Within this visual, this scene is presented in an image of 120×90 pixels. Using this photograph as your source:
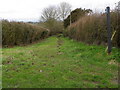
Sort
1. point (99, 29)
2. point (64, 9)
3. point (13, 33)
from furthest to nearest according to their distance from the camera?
point (64, 9)
point (13, 33)
point (99, 29)

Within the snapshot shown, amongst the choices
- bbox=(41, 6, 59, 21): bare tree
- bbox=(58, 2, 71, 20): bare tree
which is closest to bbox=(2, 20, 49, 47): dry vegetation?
bbox=(41, 6, 59, 21): bare tree

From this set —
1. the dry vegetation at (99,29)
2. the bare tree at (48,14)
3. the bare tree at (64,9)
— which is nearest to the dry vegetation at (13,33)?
the dry vegetation at (99,29)

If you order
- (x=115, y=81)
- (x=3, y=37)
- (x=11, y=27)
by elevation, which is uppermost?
(x=11, y=27)

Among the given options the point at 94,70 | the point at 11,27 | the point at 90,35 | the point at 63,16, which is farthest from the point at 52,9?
the point at 94,70

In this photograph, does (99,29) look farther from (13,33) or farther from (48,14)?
(48,14)

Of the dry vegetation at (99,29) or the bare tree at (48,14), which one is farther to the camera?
the bare tree at (48,14)

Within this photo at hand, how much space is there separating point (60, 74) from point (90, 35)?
6.76 meters

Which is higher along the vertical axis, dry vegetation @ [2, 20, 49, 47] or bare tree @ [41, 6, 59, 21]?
bare tree @ [41, 6, 59, 21]

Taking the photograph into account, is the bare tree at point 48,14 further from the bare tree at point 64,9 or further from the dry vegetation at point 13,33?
the dry vegetation at point 13,33

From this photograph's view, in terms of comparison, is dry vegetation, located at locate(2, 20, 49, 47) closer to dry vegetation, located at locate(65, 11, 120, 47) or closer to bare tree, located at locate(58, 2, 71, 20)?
dry vegetation, located at locate(65, 11, 120, 47)

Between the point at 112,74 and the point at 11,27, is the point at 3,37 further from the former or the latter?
the point at 112,74

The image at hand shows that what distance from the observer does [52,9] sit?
39469mm

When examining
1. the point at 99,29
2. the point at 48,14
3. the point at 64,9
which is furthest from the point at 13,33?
the point at 64,9

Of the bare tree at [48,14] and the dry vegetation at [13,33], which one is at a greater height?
the bare tree at [48,14]
